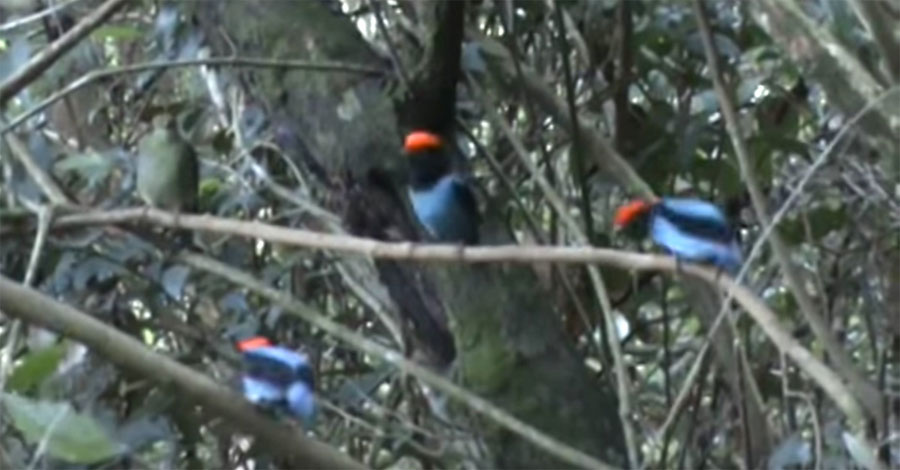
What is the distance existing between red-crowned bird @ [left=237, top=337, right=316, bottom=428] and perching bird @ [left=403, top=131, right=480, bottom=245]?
0.81ft

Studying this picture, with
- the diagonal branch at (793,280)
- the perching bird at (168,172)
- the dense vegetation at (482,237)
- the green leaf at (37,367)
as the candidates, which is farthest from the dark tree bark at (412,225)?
the green leaf at (37,367)

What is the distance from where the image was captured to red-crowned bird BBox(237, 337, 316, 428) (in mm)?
2061

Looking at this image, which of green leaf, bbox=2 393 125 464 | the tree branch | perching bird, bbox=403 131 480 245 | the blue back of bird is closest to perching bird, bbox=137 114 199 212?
perching bird, bbox=403 131 480 245

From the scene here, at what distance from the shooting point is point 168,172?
260 centimetres

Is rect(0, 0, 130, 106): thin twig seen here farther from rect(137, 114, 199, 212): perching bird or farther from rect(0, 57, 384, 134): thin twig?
rect(137, 114, 199, 212): perching bird

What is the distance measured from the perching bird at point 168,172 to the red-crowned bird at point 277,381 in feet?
1.41

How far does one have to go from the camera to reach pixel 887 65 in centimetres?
178

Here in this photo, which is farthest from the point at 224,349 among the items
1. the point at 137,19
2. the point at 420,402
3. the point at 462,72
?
the point at 137,19

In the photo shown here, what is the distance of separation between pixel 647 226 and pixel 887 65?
1.58ft

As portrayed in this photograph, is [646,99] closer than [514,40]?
No

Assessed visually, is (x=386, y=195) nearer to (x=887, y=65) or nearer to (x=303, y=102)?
(x=303, y=102)

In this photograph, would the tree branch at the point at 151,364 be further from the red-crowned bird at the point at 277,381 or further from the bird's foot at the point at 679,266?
the bird's foot at the point at 679,266

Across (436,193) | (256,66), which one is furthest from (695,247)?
(256,66)

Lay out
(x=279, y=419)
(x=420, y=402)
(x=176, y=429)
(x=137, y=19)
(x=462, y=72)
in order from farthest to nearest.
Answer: (x=137, y=19) → (x=420, y=402) → (x=462, y=72) → (x=176, y=429) → (x=279, y=419)
